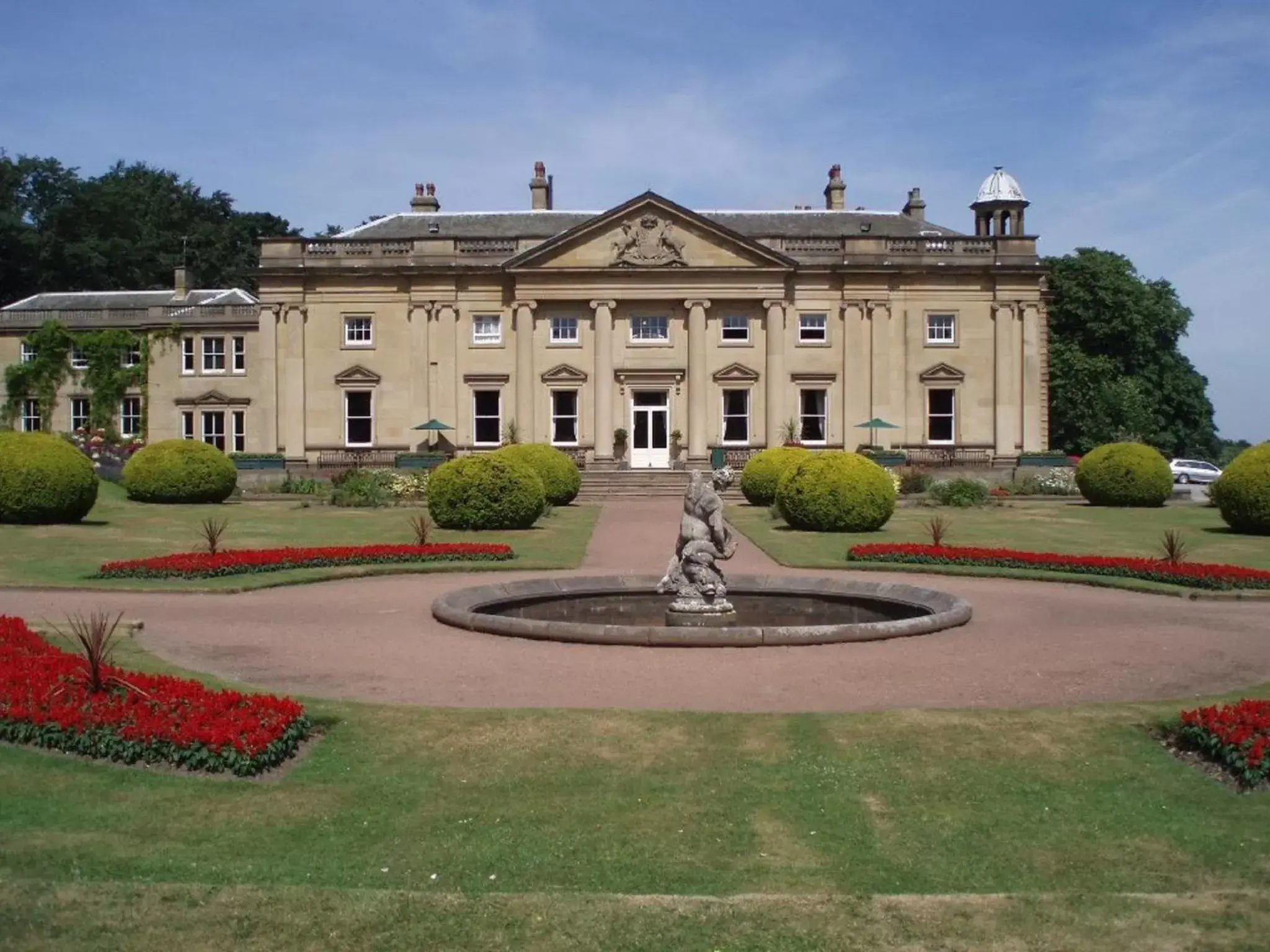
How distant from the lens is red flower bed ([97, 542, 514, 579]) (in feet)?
68.8

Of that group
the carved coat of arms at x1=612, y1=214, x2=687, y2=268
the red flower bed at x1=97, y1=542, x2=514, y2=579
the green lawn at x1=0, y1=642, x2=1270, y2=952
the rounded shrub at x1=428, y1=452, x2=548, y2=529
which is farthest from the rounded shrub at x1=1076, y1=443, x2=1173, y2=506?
the green lawn at x1=0, y1=642, x2=1270, y2=952

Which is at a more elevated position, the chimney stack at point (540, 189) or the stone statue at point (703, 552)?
the chimney stack at point (540, 189)

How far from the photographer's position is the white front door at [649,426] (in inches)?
1984

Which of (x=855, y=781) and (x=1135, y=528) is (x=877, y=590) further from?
(x=1135, y=528)

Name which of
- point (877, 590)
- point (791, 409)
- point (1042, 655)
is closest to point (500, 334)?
point (791, 409)

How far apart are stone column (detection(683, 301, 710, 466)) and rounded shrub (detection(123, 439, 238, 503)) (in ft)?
63.2

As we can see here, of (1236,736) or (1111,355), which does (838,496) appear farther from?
(1111,355)

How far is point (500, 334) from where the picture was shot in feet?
167

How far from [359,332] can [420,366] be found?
10.3 ft

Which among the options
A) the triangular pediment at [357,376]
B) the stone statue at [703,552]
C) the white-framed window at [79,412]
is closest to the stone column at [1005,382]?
the triangular pediment at [357,376]

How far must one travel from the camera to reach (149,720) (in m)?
9.53

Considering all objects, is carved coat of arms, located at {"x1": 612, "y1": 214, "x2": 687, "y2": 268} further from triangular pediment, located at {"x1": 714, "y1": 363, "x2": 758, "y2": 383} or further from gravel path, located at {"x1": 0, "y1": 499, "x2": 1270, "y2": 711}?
gravel path, located at {"x1": 0, "y1": 499, "x2": 1270, "y2": 711}

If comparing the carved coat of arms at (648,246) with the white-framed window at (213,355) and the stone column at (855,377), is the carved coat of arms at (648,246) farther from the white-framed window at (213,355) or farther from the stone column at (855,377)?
the white-framed window at (213,355)

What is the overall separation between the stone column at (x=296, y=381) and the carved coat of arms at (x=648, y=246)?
1351cm
